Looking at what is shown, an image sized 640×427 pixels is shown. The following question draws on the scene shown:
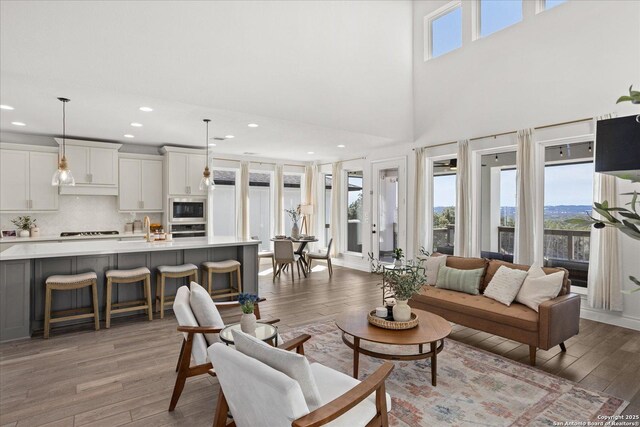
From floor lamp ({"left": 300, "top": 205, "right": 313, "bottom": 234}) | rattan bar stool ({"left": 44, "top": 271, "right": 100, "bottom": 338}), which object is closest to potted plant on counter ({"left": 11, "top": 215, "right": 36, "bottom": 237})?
rattan bar stool ({"left": 44, "top": 271, "right": 100, "bottom": 338})

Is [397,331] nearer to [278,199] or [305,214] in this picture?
[305,214]

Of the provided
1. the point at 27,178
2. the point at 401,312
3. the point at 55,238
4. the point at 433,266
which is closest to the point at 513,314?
the point at 401,312

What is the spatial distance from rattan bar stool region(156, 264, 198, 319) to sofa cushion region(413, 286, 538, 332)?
2991 millimetres

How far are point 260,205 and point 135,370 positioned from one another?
6.54 m

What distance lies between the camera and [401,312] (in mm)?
3094

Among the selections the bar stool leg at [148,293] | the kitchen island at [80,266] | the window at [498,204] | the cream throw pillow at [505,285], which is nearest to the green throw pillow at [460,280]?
the cream throw pillow at [505,285]

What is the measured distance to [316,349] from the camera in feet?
12.1

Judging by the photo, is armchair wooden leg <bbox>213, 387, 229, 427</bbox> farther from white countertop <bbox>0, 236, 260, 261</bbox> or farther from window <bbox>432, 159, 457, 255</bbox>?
window <bbox>432, 159, 457, 255</bbox>

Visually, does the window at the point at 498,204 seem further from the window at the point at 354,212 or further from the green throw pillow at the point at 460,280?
the window at the point at 354,212

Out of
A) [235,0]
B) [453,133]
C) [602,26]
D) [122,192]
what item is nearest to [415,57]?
[453,133]

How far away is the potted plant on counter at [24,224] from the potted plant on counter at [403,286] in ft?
21.5

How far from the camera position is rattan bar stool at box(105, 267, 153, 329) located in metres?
4.35

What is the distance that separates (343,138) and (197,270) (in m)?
3.48

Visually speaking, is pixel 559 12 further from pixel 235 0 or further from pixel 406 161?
pixel 235 0
